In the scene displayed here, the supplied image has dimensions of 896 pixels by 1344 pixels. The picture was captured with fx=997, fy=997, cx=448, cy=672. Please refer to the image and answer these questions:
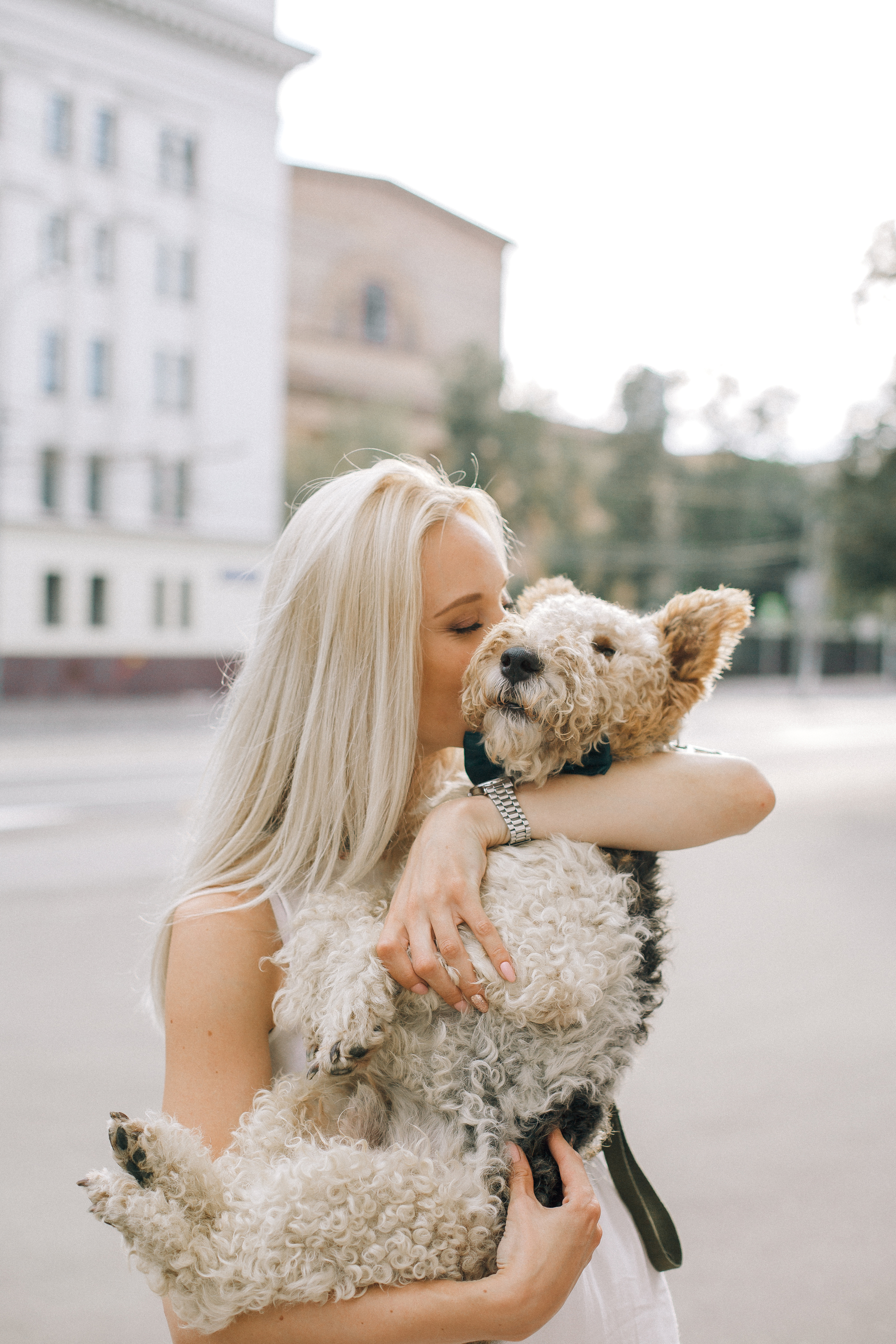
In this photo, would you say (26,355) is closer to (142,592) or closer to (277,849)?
(142,592)

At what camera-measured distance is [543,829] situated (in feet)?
5.20

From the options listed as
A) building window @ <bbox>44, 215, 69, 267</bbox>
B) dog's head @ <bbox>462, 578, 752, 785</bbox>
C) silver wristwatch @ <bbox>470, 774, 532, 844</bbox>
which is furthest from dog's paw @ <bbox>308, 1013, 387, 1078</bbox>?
building window @ <bbox>44, 215, 69, 267</bbox>

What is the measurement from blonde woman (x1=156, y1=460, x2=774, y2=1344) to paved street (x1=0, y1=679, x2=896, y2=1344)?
10.8 inches

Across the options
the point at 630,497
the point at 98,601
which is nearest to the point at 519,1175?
the point at 98,601

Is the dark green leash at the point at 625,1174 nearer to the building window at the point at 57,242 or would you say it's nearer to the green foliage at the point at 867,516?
the green foliage at the point at 867,516

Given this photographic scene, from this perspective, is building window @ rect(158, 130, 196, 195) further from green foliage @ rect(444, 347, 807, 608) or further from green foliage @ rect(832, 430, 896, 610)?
green foliage @ rect(832, 430, 896, 610)

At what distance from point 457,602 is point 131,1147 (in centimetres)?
93

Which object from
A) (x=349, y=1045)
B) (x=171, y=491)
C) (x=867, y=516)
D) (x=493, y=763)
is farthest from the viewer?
(x=171, y=491)

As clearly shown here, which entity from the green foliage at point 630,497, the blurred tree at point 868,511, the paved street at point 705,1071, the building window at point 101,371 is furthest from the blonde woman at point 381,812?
the green foliage at point 630,497

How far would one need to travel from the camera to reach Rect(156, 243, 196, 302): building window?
76.2 ft

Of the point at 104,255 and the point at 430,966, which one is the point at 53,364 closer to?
the point at 104,255

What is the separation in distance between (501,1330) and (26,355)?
23.5 meters

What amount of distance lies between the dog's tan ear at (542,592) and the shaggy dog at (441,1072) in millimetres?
185

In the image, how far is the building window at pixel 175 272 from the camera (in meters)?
23.2
